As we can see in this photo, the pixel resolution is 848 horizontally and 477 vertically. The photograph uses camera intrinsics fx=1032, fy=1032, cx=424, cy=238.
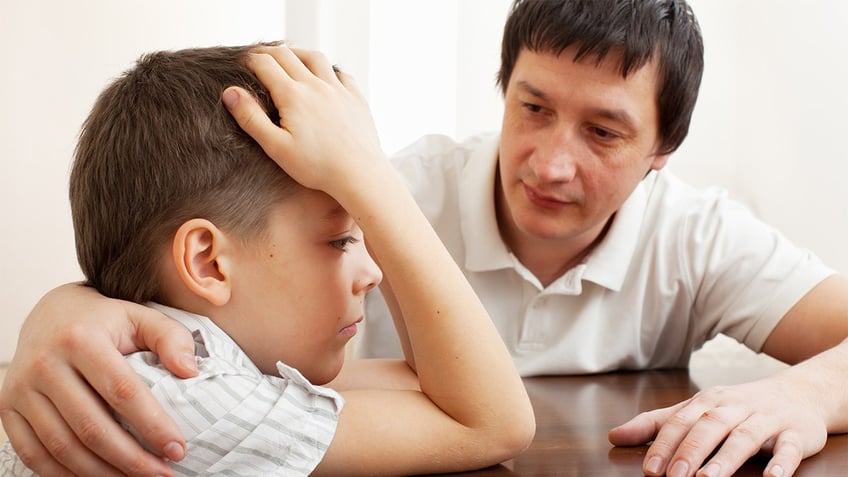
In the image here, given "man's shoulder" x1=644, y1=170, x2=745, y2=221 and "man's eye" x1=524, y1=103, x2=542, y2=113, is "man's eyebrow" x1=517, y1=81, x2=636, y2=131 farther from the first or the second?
"man's shoulder" x1=644, y1=170, x2=745, y2=221

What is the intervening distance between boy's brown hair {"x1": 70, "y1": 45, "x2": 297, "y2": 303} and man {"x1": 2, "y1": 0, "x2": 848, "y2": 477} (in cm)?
68

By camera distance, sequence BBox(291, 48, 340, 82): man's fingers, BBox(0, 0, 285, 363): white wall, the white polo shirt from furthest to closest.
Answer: BBox(0, 0, 285, 363): white wall, the white polo shirt, BBox(291, 48, 340, 82): man's fingers

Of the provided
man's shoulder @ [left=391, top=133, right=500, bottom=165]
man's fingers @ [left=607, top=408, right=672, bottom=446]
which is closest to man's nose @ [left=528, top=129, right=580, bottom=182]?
man's shoulder @ [left=391, top=133, right=500, bottom=165]

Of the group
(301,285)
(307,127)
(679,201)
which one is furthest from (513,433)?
(679,201)

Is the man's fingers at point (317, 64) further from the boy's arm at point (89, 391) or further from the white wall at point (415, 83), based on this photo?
the white wall at point (415, 83)

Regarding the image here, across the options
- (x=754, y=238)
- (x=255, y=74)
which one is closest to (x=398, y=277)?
(x=255, y=74)

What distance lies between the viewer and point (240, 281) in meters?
0.96

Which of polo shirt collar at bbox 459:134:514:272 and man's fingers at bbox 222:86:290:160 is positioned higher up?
man's fingers at bbox 222:86:290:160

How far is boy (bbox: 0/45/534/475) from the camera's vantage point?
0.95m

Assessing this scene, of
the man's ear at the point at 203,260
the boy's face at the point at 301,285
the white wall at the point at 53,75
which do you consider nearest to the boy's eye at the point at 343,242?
the boy's face at the point at 301,285

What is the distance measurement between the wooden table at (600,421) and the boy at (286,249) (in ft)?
0.21

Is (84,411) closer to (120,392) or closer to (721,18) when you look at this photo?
(120,392)

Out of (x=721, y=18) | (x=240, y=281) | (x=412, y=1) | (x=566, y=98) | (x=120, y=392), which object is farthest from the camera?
(x=412, y=1)

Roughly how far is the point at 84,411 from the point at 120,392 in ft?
0.15
